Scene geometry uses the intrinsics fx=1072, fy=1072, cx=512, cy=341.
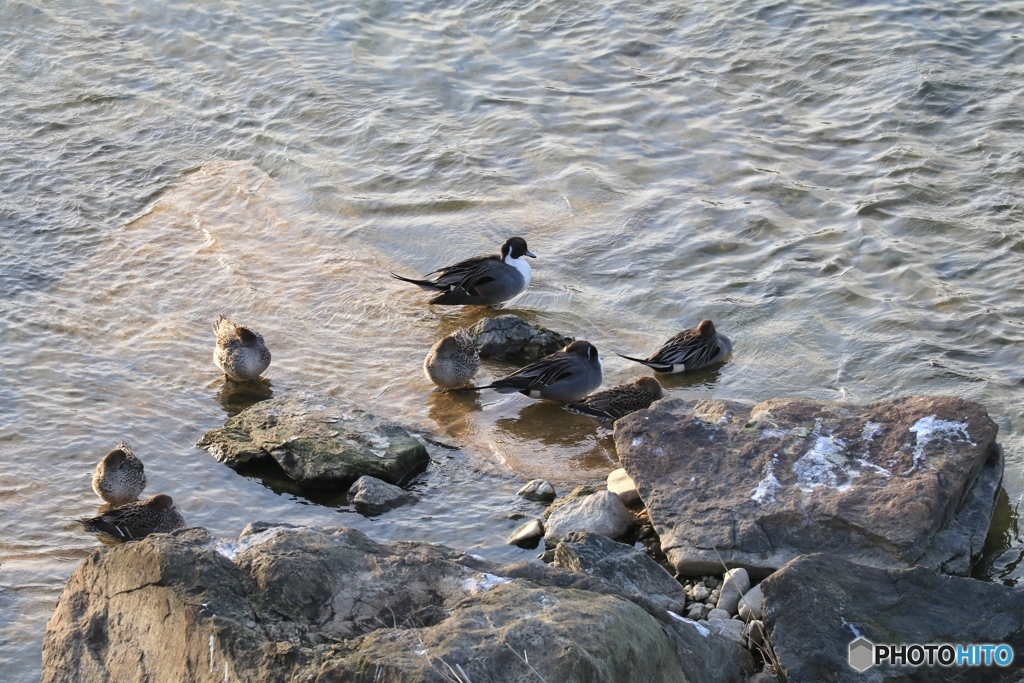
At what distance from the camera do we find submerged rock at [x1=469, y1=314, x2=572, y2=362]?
8.56m

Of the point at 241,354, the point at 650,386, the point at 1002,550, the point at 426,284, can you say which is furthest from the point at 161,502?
the point at 1002,550

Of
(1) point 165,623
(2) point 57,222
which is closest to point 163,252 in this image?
(2) point 57,222

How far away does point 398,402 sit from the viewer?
8016 mm

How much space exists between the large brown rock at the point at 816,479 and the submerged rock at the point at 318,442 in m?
1.46

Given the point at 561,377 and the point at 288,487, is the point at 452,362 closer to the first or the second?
the point at 561,377

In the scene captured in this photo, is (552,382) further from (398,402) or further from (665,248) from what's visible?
(665,248)

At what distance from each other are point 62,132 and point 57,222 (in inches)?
109

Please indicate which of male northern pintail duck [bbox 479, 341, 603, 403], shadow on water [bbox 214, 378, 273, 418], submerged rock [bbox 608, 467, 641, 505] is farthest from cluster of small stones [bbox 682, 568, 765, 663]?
shadow on water [bbox 214, 378, 273, 418]

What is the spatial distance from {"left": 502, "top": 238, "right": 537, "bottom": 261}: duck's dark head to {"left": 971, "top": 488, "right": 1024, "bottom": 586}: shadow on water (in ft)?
15.2

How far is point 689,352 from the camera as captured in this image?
320 inches

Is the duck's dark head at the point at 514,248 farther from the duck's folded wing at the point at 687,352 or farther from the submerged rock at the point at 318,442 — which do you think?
the submerged rock at the point at 318,442

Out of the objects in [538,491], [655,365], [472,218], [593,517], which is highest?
[472,218]

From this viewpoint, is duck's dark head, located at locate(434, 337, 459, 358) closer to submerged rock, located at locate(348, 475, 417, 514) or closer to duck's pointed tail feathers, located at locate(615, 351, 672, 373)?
duck's pointed tail feathers, located at locate(615, 351, 672, 373)

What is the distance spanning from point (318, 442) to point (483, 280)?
2.84 m
